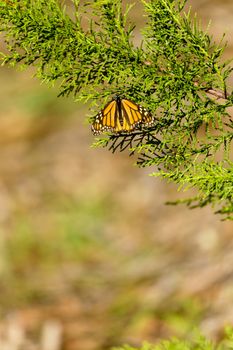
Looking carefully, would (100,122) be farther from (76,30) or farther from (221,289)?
(221,289)

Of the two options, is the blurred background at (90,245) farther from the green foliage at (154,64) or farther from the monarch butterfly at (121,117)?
the green foliage at (154,64)

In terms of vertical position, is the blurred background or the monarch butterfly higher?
the blurred background

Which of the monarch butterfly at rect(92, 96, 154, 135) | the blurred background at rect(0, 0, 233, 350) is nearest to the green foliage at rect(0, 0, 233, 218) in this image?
the monarch butterfly at rect(92, 96, 154, 135)

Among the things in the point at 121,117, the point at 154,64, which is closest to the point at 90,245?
the point at 121,117

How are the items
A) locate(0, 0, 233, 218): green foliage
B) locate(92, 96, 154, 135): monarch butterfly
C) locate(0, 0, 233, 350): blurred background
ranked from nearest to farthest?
locate(0, 0, 233, 218): green foliage
locate(92, 96, 154, 135): monarch butterfly
locate(0, 0, 233, 350): blurred background

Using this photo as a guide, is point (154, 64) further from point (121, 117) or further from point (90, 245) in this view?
point (90, 245)

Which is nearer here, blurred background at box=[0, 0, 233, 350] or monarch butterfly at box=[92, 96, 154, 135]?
monarch butterfly at box=[92, 96, 154, 135]

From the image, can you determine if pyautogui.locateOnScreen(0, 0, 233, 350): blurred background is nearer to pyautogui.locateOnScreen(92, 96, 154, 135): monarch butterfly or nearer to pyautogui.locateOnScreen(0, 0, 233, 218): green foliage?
pyautogui.locateOnScreen(92, 96, 154, 135): monarch butterfly
